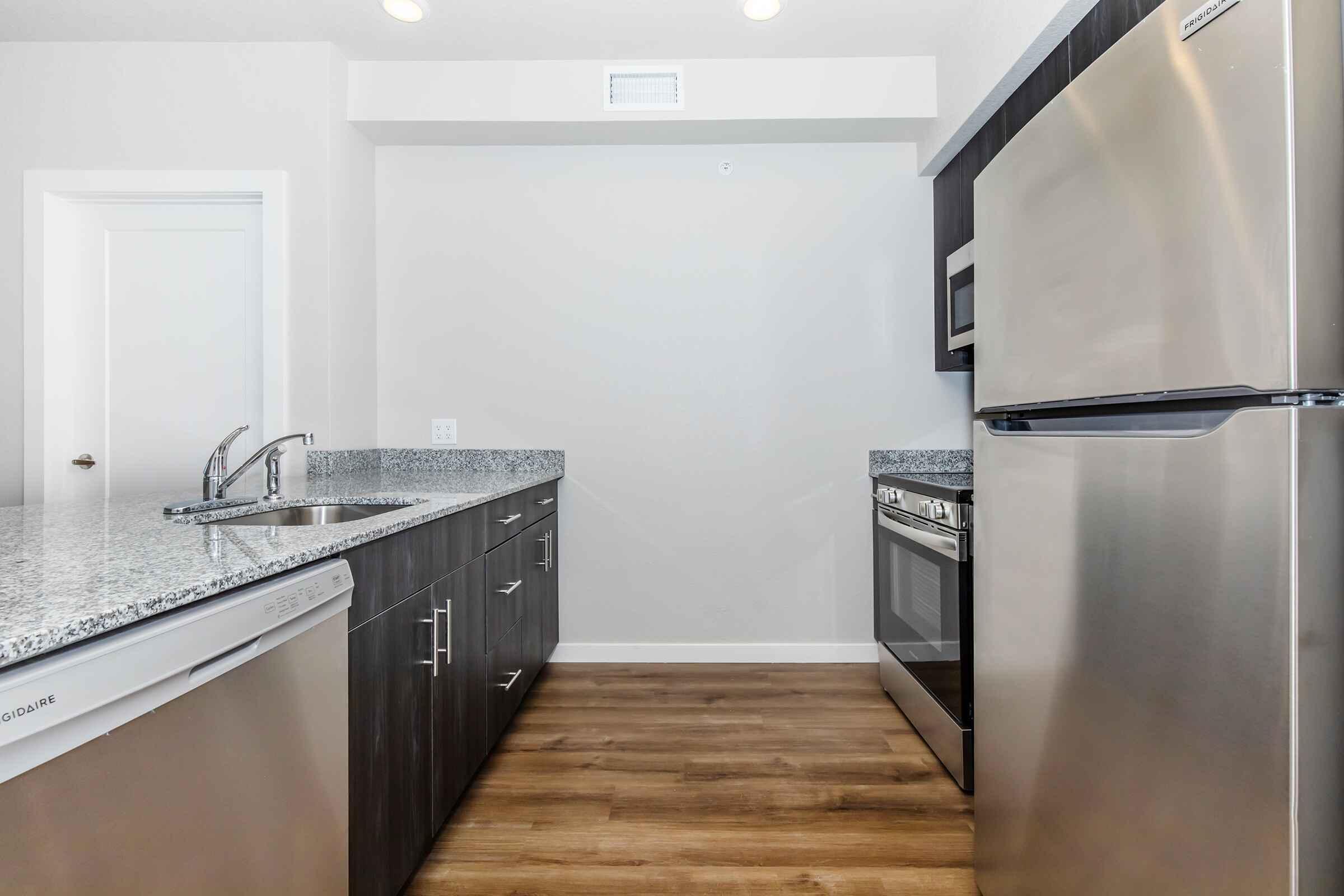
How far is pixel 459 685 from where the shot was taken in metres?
1.68

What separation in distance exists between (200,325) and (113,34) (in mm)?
1127

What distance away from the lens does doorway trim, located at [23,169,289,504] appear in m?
2.45

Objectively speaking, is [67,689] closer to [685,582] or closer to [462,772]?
[462,772]

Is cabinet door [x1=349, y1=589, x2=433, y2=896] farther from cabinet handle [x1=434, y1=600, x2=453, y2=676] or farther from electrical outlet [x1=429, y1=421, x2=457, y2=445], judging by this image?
electrical outlet [x1=429, y1=421, x2=457, y2=445]

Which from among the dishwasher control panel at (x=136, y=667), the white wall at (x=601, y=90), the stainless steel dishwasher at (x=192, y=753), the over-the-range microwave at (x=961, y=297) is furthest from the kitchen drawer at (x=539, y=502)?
the over-the-range microwave at (x=961, y=297)

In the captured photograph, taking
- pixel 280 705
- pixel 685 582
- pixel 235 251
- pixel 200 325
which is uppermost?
pixel 235 251

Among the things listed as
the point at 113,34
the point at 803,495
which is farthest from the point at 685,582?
the point at 113,34

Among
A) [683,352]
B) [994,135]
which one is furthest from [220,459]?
[994,135]

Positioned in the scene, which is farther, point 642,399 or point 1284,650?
point 642,399

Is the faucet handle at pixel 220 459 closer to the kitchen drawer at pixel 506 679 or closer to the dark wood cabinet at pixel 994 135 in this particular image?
the kitchen drawer at pixel 506 679

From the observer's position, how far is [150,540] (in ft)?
3.70

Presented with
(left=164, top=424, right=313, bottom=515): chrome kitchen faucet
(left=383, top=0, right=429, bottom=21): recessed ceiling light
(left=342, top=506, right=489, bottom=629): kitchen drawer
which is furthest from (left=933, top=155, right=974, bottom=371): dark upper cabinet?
(left=164, top=424, right=313, bottom=515): chrome kitchen faucet

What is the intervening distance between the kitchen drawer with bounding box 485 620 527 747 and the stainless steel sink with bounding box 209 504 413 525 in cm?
57

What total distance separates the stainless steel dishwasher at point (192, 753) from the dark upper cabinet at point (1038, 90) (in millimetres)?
2105
